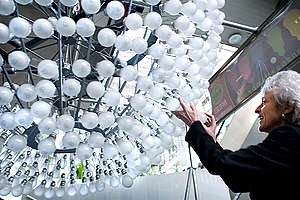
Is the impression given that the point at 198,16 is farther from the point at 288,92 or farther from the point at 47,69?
the point at 47,69

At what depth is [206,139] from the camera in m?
0.95

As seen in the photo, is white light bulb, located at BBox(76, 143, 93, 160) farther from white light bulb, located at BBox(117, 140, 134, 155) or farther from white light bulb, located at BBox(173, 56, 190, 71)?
white light bulb, located at BBox(173, 56, 190, 71)

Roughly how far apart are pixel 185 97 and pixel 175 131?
14 cm

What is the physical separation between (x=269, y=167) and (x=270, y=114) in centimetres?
21

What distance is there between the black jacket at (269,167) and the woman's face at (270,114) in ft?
0.36

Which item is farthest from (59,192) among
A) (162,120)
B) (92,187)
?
(162,120)

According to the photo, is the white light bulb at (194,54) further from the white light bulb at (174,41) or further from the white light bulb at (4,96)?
the white light bulb at (4,96)

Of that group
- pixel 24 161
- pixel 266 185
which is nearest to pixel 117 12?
pixel 266 185

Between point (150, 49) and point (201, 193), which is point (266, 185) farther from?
point (201, 193)

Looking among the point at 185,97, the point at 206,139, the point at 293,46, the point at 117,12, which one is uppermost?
the point at 293,46

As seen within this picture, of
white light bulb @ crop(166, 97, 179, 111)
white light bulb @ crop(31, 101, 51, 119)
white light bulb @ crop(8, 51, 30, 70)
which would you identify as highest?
white light bulb @ crop(8, 51, 30, 70)

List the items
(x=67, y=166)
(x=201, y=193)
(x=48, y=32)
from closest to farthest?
(x=48, y=32) → (x=67, y=166) → (x=201, y=193)

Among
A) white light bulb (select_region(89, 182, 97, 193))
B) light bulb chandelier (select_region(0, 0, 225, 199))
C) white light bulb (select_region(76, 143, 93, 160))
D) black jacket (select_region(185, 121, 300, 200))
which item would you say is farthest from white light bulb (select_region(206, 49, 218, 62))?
white light bulb (select_region(89, 182, 97, 193))

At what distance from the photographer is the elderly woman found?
78cm
